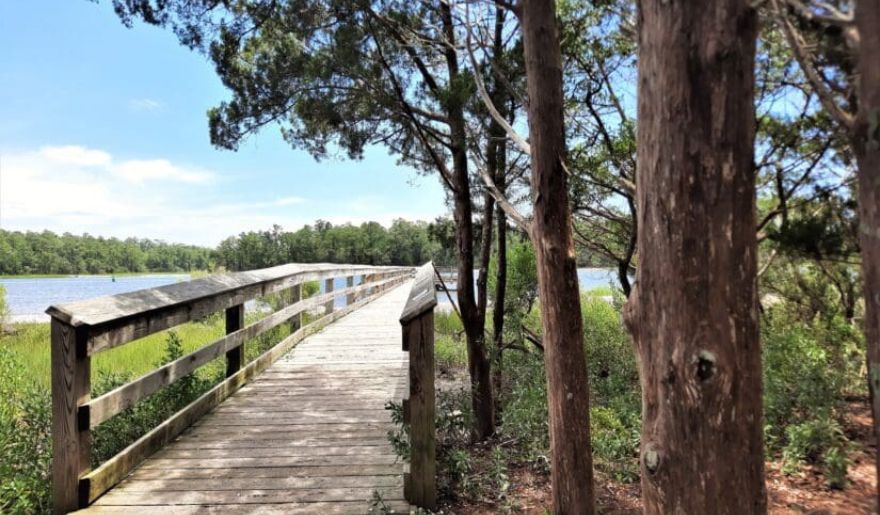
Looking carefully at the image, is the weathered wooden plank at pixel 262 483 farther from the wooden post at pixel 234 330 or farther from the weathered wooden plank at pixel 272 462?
the wooden post at pixel 234 330

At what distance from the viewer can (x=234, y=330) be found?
14.1ft

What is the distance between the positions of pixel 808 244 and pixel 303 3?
4.82 metres

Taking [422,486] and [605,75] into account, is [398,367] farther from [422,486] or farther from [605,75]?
[605,75]

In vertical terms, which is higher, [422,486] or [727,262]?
[727,262]

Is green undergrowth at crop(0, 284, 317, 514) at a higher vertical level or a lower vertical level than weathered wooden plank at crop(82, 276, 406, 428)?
lower

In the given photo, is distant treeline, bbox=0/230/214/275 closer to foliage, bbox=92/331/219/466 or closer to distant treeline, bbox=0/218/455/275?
distant treeline, bbox=0/218/455/275

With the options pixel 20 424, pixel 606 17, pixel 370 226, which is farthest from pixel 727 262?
pixel 370 226

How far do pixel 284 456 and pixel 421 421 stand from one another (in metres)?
1.07

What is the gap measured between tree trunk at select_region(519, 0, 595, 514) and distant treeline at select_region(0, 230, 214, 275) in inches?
1520

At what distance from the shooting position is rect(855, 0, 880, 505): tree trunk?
172 centimetres

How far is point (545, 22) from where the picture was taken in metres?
2.68

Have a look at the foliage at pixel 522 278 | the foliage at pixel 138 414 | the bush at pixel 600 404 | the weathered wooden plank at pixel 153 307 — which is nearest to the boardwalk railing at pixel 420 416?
the bush at pixel 600 404

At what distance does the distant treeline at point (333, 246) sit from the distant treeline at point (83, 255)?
3.58 m

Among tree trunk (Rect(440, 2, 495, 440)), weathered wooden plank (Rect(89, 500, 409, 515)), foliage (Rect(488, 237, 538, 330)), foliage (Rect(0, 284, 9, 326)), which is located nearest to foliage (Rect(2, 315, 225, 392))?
foliage (Rect(0, 284, 9, 326))
